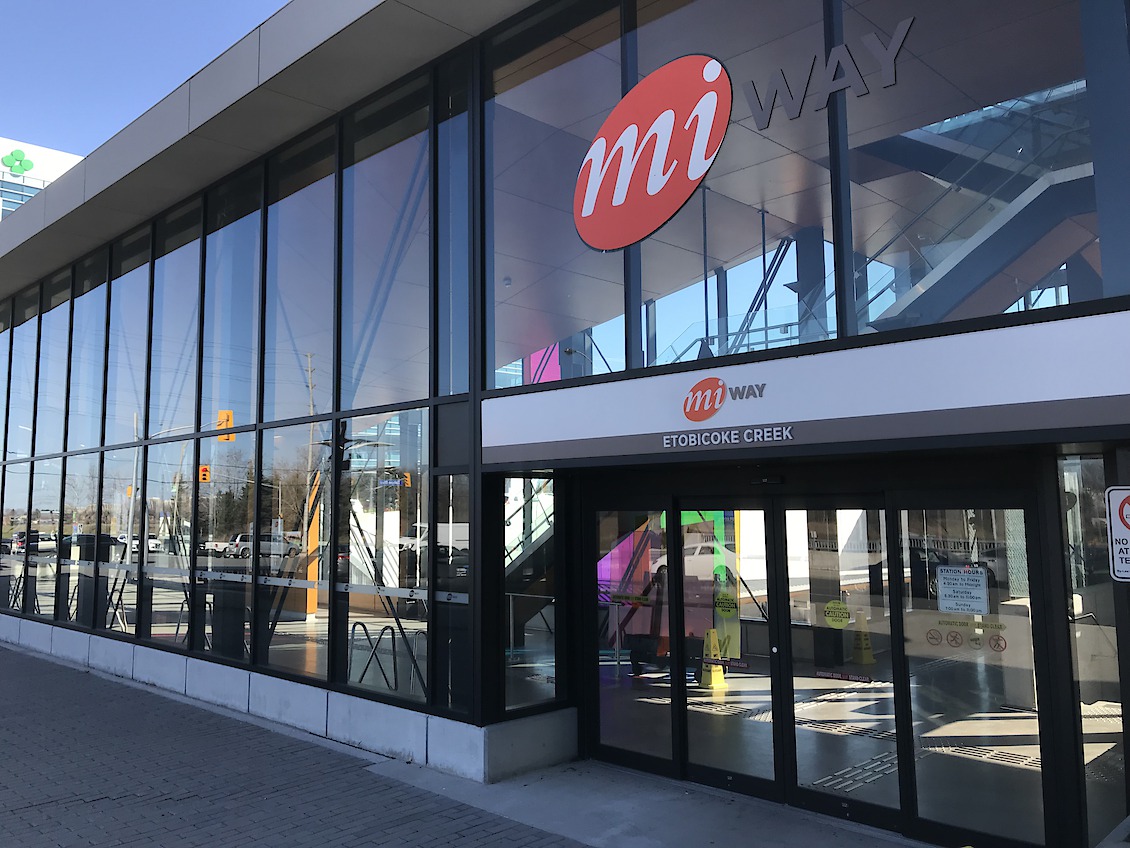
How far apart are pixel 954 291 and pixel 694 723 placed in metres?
3.90

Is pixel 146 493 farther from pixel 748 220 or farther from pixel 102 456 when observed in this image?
pixel 748 220

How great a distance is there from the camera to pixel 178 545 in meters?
11.3

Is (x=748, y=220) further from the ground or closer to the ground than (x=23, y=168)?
closer to the ground

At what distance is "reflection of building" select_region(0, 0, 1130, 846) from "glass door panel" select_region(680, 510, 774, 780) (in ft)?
0.09

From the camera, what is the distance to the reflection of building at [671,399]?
5.00m

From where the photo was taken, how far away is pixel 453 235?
807cm

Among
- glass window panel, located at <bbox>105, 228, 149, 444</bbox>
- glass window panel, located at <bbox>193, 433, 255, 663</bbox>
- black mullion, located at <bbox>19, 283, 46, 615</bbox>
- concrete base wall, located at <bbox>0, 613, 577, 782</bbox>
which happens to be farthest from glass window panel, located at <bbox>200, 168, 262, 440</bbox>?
black mullion, located at <bbox>19, 283, 46, 615</bbox>

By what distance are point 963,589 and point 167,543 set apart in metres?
9.82

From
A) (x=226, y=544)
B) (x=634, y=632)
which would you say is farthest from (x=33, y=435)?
(x=634, y=632)

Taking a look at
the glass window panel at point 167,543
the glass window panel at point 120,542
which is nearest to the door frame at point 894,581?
the glass window panel at point 167,543

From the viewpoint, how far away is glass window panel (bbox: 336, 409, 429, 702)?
7.94 metres

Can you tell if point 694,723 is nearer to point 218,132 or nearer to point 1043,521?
point 1043,521

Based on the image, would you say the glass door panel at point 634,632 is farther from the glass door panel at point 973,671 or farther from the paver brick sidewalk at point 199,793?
the glass door panel at point 973,671

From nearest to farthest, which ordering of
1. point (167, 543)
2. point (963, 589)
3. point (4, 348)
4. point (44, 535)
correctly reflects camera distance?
point (963, 589) → point (167, 543) → point (44, 535) → point (4, 348)
